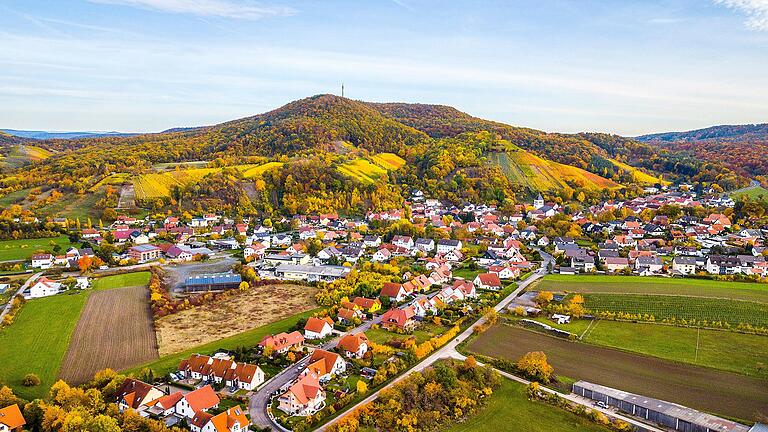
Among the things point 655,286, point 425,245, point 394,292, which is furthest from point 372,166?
point 655,286

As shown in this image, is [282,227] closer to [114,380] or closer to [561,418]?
[114,380]

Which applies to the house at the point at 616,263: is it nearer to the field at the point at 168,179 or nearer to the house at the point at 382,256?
the house at the point at 382,256

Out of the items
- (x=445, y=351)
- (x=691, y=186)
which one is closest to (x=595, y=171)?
(x=691, y=186)

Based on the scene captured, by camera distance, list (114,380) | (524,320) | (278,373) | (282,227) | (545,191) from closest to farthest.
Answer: (114,380), (278,373), (524,320), (282,227), (545,191)

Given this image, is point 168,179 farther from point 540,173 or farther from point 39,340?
point 540,173

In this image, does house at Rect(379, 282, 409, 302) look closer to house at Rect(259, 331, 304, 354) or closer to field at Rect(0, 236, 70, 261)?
house at Rect(259, 331, 304, 354)

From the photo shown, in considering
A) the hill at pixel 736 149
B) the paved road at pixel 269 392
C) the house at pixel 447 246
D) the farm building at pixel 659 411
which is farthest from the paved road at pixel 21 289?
the hill at pixel 736 149
